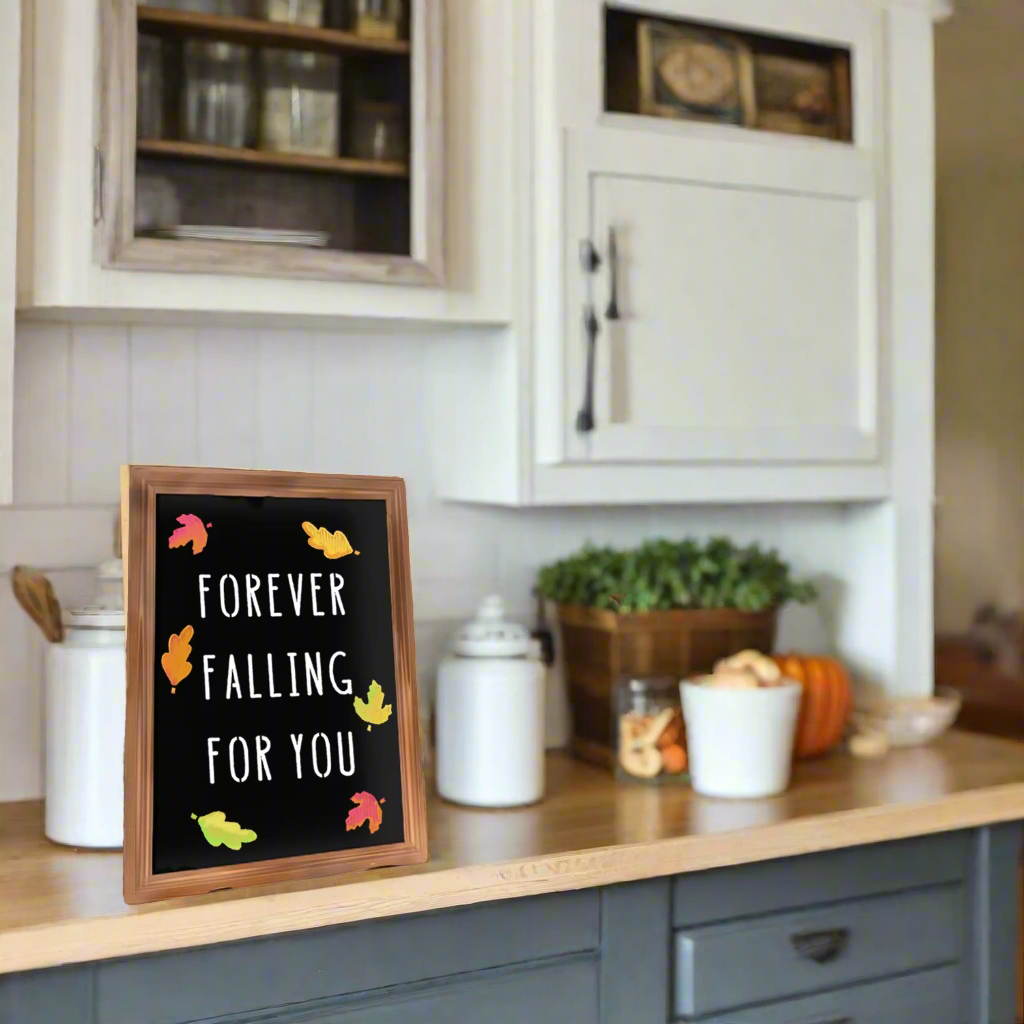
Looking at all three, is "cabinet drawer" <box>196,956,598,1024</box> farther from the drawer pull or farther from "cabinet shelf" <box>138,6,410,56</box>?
"cabinet shelf" <box>138,6,410,56</box>

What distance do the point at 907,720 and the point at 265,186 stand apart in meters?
1.35

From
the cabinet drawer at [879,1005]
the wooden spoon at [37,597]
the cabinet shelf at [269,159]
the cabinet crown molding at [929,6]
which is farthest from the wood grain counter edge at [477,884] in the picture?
the cabinet crown molding at [929,6]

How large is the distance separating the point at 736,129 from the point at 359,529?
0.93 metres

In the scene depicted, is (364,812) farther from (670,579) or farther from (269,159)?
(269,159)

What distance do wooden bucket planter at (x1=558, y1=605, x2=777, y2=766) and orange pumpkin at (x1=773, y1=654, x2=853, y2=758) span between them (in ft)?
0.26

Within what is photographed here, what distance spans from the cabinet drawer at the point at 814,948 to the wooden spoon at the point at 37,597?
894 mm

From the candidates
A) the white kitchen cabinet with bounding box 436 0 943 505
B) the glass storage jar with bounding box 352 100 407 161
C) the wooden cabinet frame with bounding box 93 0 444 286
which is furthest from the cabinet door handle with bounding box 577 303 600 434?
the glass storage jar with bounding box 352 100 407 161

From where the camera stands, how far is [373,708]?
5.05ft

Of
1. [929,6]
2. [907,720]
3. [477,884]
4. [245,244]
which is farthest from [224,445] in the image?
[929,6]

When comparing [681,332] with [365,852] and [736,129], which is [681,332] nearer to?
[736,129]

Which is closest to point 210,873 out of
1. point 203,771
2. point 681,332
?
point 203,771

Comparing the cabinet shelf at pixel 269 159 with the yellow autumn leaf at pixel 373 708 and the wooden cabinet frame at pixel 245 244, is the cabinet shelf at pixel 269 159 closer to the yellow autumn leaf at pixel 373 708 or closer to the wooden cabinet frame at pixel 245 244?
the wooden cabinet frame at pixel 245 244

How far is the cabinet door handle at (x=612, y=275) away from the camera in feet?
6.23

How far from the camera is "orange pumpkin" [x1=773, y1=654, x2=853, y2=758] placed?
2.05 m
